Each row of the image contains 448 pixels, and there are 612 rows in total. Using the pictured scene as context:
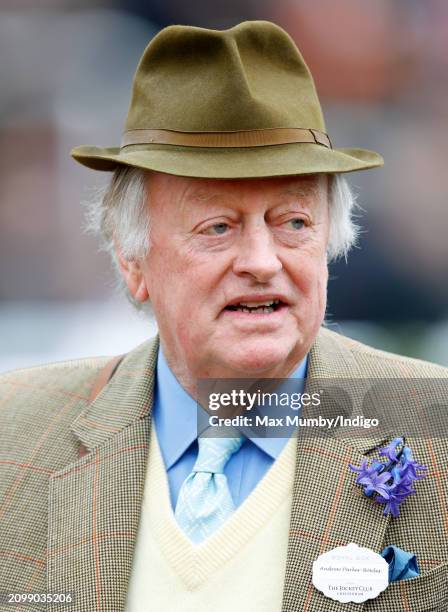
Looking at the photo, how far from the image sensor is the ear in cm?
244

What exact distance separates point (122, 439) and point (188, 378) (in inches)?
8.6

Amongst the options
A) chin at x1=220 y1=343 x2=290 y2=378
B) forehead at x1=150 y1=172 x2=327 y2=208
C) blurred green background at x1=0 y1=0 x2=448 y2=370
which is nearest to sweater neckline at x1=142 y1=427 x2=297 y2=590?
chin at x1=220 y1=343 x2=290 y2=378

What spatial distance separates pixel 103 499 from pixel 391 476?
0.68 m

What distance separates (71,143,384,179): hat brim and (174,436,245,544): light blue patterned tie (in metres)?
0.63

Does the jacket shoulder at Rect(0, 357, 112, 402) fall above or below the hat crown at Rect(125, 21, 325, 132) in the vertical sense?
below

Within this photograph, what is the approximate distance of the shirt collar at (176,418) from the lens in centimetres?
222

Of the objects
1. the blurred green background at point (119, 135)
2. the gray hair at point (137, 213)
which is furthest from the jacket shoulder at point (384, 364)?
the blurred green background at point (119, 135)

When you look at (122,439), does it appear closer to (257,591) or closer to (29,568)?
(29,568)

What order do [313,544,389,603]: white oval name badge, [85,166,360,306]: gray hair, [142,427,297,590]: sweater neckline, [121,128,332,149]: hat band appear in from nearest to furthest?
[313,544,389,603]: white oval name badge < [142,427,297,590]: sweater neckline < [121,128,332,149]: hat band < [85,166,360,306]: gray hair

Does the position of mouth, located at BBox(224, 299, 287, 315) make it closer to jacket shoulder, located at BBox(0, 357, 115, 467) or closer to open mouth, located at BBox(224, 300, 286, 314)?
open mouth, located at BBox(224, 300, 286, 314)

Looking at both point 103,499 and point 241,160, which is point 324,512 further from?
point 241,160

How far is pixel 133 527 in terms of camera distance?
7.12ft

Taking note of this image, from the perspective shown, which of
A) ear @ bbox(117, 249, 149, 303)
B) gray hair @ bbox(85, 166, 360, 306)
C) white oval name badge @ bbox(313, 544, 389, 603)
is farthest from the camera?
ear @ bbox(117, 249, 149, 303)

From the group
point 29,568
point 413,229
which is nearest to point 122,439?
point 29,568
